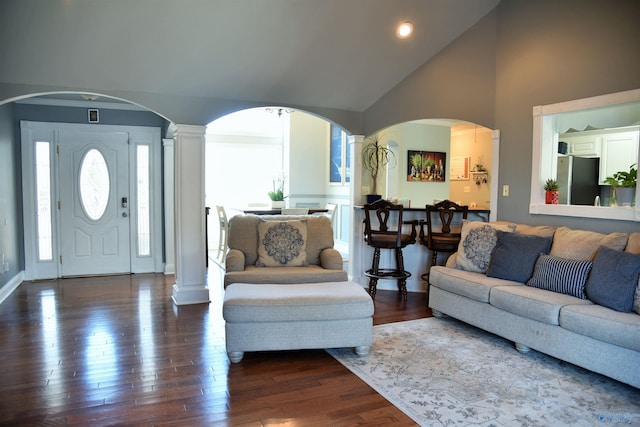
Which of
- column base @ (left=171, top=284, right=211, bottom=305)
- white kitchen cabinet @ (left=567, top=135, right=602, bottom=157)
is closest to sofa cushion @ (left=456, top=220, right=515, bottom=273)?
column base @ (left=171, top=284, right=211, bottom=305)

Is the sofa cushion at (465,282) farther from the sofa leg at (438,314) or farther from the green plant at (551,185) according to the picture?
the green plant at (551,185)

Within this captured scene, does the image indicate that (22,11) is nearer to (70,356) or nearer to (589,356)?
(70,356)

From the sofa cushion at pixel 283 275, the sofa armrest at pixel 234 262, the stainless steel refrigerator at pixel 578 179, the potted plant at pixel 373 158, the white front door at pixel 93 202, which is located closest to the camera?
the sofa cushion at pixel 283 275

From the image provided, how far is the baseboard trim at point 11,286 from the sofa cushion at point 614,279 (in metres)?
5.57

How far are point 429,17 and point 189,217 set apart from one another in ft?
10.5

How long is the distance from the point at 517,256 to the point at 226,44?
322 centimetres

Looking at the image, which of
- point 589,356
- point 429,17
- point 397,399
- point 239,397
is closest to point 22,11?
point 239,397

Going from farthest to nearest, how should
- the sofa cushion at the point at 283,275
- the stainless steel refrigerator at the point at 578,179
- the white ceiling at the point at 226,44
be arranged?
the stainless steel refrigerator at the point at 578,179, the sofa cushion at the point at 283,275, the white ceiling at the point at 226,44

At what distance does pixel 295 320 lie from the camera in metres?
3.22

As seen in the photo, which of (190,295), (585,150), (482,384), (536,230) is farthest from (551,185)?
(190,295)

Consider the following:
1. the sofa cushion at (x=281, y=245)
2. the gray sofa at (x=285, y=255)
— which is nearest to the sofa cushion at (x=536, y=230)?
the gray sofa at (x=285, y=255)

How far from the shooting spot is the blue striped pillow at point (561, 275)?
334cm

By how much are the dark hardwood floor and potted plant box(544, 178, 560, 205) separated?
1.63 m

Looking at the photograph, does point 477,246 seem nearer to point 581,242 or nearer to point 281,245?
point 581,242
